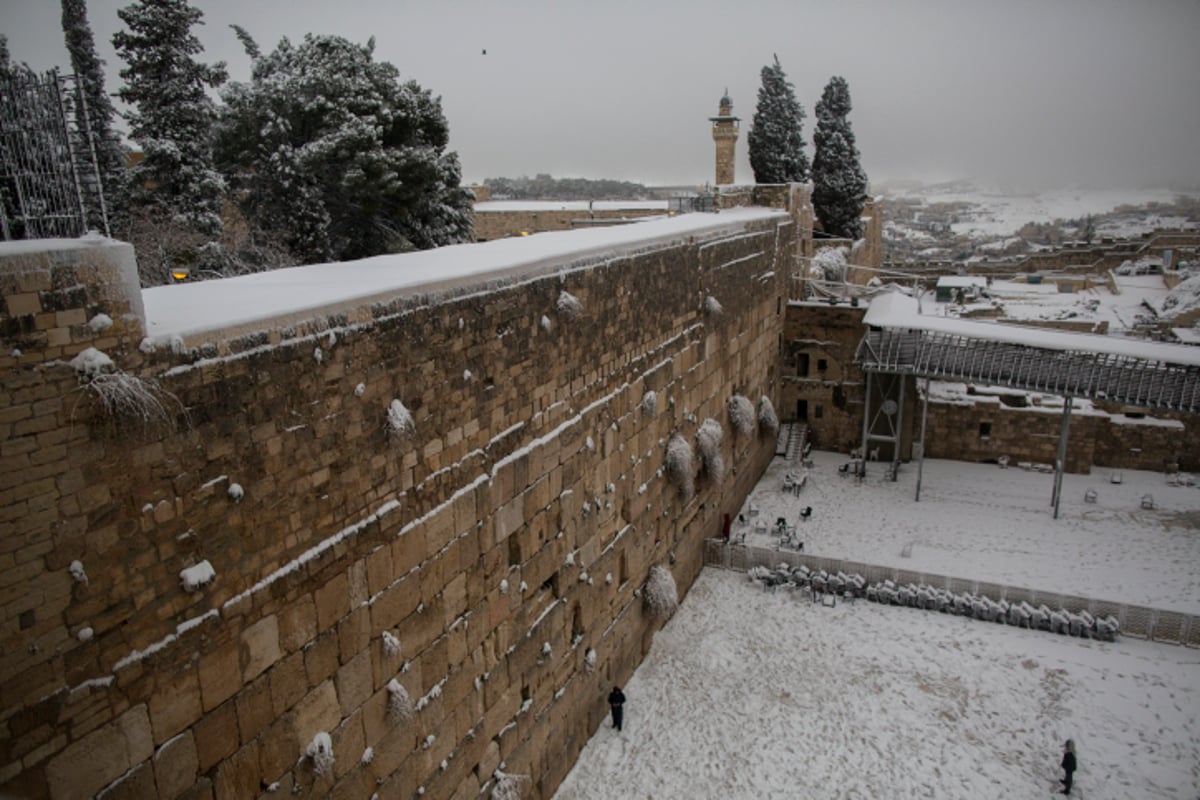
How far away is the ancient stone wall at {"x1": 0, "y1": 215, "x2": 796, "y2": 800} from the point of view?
362cm

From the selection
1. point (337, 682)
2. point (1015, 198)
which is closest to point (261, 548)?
point (337, 682)

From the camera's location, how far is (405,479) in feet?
19.4

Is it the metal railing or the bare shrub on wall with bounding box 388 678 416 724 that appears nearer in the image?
the bare shrub on wall with bounding box 388 678 416 724

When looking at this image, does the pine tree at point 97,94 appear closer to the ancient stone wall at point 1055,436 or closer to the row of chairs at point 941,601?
the row of chairs at point 941,601

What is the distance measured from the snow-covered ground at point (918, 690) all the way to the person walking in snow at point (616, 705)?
16 centimetres

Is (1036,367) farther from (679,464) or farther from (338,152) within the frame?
(338,152)

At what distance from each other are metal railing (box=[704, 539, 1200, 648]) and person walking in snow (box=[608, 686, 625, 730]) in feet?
14.2

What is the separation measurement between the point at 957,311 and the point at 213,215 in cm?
2213

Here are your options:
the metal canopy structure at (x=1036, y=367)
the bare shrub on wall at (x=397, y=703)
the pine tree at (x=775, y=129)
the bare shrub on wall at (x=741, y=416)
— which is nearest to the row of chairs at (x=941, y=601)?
the bare shrub on wall at (x=741, y=416)

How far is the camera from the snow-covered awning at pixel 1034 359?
49.0 feet

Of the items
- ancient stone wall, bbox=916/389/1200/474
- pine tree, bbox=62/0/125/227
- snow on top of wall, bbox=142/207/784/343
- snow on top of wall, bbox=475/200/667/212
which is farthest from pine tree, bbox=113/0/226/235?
ancient stone wall, bbox=916/389/1200/474

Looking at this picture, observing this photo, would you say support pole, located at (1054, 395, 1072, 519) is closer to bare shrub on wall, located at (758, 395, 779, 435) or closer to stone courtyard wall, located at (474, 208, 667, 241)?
bare shrub on wall, located at (758, 395, 779, 435)

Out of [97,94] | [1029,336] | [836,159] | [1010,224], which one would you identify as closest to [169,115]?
[97,94]

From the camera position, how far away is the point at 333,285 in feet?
18.9
